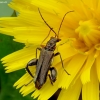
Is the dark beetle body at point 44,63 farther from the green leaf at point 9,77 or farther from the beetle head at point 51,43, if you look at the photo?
the green leaf at point 9,77

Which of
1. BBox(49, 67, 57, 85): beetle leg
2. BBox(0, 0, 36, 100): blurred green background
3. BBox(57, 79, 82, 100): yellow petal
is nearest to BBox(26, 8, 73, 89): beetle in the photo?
BBox(49, 67, 57, 85): beetle leg

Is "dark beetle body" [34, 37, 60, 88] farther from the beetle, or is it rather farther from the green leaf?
the green leaf

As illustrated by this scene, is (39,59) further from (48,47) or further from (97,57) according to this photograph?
(97,57)

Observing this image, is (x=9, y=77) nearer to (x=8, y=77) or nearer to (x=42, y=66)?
(x=8, y=77)

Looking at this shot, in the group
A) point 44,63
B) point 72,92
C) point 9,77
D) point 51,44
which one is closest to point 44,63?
point 44,63

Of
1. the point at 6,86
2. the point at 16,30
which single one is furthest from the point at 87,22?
the point at 6,86

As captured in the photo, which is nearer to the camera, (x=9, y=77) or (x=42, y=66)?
(x=42, y=66)

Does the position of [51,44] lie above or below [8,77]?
above

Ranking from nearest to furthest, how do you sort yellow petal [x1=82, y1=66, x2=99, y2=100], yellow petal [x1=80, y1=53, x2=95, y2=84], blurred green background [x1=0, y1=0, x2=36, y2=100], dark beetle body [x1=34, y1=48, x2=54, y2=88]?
1. yellow petal [x1=80, y1=53, x2=95, y2=84]
2. yellow petal [x1=82, y1=66, x2=99, y2=100]
3. dark beetle body [x1=34, y1=48, x2=54, y2=88]
4. blurred green background [x1=0, y1=0, x2=36, y2=100]

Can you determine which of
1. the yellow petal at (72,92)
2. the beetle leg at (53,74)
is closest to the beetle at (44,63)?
the beetle leg at (53,74)
